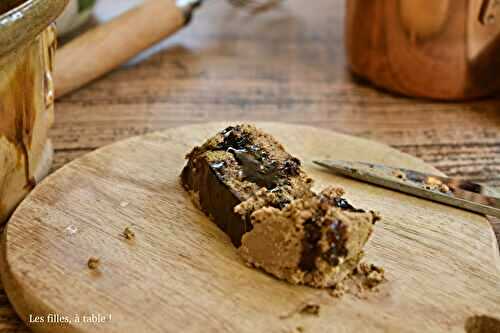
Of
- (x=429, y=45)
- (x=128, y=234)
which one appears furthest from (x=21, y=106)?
(x=429, y=45)

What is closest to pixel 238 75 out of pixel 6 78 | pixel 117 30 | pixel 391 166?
pixel 117 30

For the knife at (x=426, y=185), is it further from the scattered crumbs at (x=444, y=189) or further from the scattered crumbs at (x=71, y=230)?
the scattered crumbs at (x=71, y=230)

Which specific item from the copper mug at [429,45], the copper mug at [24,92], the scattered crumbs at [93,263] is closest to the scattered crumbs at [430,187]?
the copper mug at [429,45]

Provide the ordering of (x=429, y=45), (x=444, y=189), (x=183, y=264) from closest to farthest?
(x=183, y=264)
(x=444, y=189)
(x=429, y=45)

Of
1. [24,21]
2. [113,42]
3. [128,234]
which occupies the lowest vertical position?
[128,234]

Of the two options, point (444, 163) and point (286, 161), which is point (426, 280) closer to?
point (286, 161)

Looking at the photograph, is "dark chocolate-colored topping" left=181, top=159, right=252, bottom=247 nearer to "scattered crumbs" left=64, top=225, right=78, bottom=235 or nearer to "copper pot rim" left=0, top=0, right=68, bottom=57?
"scattered crumbs" left=64, top=225, right=78, bottom=235

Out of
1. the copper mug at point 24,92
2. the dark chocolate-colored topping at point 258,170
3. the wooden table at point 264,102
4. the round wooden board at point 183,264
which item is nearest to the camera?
the round wooden board at point 183,264

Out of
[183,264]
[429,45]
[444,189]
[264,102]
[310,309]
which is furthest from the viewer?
[264,102]

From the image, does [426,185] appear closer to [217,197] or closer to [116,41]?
[217,197]
